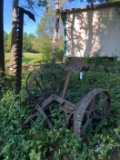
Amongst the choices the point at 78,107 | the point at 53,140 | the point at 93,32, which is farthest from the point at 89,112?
the point at 93,32

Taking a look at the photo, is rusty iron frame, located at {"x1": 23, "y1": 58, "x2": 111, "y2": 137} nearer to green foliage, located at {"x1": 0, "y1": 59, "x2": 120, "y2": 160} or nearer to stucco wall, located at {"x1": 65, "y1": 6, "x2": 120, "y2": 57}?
green foliage, located at {"x1": 0, "y1": 59, "x2": 120, "y2": 160}

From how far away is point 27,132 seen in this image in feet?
8.58

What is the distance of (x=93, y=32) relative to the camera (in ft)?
31.6

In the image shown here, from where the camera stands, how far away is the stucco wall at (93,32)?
878cm

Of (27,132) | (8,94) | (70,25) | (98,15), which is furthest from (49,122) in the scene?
(70,25)

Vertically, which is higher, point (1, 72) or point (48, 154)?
point (1, 72)

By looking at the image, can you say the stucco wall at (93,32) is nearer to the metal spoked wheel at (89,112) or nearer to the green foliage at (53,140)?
the green foliage at (53,140)

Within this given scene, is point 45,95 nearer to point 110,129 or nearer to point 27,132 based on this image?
point 27,132

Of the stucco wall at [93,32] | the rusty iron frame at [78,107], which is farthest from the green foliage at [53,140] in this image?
the stucco wall at [93,32]

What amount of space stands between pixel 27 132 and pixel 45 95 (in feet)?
2.32

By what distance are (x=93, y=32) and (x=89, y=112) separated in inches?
310

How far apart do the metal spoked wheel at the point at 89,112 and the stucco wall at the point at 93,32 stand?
658 cm

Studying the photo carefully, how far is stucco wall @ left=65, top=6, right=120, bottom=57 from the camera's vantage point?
8.78 meters

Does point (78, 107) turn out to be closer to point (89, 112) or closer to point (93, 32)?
point (89, 112)
